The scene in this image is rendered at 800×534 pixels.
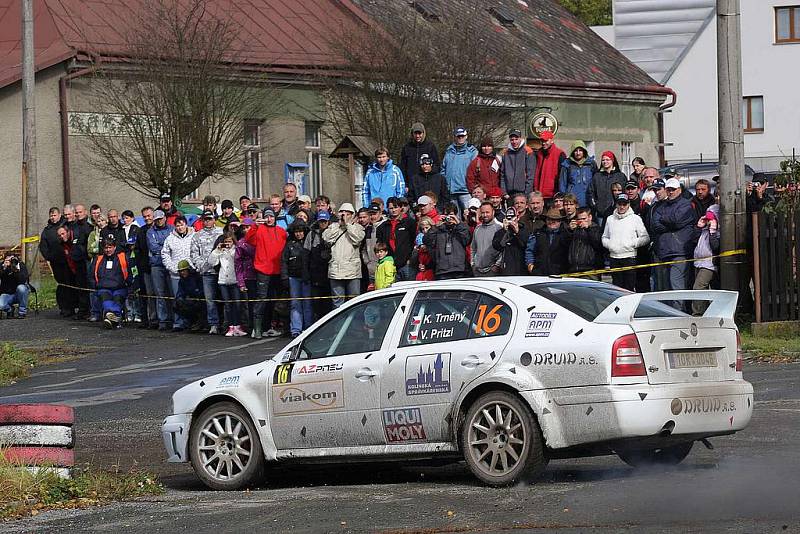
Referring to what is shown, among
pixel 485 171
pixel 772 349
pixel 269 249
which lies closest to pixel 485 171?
pixel 485 171

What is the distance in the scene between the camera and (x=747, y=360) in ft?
59.1

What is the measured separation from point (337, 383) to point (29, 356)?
12834 mm

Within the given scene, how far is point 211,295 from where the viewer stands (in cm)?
2477

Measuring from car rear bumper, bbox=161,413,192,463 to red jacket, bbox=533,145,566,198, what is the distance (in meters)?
11.3

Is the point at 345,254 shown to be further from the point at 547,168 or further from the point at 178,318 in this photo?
the point at 178,318

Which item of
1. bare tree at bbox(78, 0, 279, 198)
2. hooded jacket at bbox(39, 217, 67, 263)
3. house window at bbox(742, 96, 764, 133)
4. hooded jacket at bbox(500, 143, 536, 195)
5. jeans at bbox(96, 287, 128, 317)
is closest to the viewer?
hooded jacket at bbox(500, 143, 536, 195)

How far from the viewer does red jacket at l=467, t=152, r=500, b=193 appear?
911 inches

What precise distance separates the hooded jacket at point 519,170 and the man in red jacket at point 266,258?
3.68 metres

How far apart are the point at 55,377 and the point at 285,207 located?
18.3 feet

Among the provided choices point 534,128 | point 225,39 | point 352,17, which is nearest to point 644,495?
point 534,128

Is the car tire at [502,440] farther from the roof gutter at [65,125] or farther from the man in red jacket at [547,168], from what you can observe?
the roof gutter at [65,125]

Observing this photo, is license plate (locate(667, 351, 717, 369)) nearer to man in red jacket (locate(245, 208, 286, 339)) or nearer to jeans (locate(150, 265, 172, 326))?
man in red jacket (locate(245, 208, 286, 339))

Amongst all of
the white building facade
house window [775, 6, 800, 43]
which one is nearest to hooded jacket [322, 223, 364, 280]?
the white building facade

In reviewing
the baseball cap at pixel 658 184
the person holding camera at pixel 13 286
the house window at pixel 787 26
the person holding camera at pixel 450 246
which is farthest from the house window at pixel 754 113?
the person holding camera at pixel 450 246
